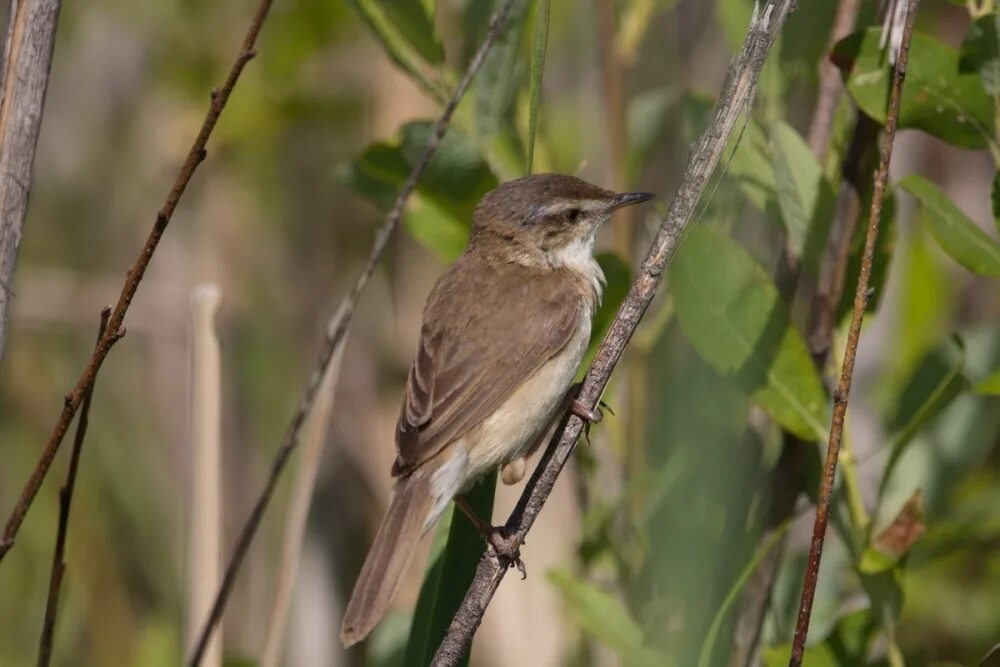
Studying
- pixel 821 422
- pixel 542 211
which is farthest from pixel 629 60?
pixel 821 422

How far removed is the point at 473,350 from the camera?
2781 mm

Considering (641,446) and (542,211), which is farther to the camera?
(542,211)

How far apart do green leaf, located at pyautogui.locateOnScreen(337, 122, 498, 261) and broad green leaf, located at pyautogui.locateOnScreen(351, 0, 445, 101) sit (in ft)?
0.41

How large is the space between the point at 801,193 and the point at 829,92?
0.37 meters

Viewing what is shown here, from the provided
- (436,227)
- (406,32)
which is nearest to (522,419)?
(436,227)

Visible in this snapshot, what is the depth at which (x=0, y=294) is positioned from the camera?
1821 mm

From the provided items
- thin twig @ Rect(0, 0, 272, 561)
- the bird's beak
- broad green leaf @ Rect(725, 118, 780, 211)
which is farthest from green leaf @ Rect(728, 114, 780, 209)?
thin twig @ Rect(0, 0, 272, 561)

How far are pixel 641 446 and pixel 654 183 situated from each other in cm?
119

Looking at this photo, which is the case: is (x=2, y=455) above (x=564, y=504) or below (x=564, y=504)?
above

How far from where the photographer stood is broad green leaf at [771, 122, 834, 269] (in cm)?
225

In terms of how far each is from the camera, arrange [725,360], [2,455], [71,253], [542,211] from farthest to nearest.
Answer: [71,253] → [2,455] → [542,211] → [725,360]

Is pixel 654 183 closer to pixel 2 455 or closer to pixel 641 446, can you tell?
pixel 641 446

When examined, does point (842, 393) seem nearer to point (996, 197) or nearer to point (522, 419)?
point (996, 197)

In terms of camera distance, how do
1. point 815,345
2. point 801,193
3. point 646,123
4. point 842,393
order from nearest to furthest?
point 842,393, point 801,193, point 815,345, point 646,123
